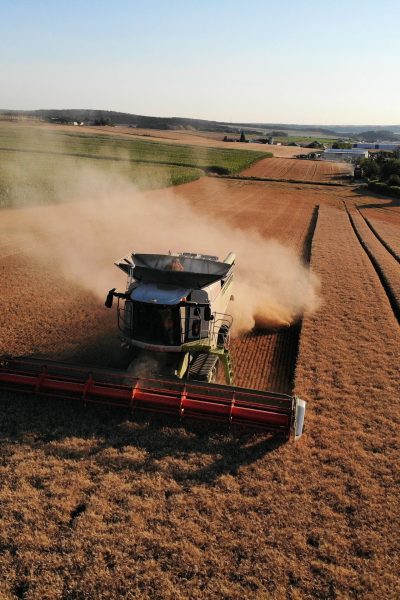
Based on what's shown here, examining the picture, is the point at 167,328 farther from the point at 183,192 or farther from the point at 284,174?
the point at 284,174

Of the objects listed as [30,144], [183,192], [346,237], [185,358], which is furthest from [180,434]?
[30,144]

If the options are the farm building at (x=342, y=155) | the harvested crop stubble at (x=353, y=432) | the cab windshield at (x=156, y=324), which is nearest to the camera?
the harvested crop stubble at (x=353, y=432)

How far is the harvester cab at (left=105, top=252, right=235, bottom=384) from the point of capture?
9594mm

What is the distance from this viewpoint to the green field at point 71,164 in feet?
114

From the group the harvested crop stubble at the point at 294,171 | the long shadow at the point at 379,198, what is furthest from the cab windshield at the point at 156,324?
the harvested crop stubble at the point at 294,171

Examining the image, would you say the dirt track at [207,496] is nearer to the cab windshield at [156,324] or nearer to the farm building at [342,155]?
the cab windshield at [156,324]

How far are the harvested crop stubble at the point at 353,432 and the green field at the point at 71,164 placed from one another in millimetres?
24799

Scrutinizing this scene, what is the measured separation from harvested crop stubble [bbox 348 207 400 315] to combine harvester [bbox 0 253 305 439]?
30.8ft

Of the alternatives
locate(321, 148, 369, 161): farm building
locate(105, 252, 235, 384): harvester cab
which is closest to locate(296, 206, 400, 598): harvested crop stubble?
locate(105, 252, 235, 384): harvester cab

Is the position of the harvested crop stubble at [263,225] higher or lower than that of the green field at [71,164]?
lower

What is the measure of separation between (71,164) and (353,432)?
4168cm

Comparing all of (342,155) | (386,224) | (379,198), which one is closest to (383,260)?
(386,224)

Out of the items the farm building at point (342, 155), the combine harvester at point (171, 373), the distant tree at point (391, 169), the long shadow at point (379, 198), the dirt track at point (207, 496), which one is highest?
the farm building at point (342, 155)

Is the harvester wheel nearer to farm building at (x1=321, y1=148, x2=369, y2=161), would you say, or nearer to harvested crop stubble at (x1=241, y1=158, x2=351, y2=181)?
harvested crop stubble at (x1=241, y1=158, x2=351, y2=181)
